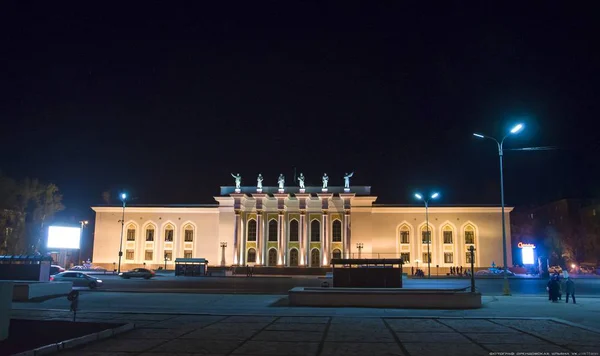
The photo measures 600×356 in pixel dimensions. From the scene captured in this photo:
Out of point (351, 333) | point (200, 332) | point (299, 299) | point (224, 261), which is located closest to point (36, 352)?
point (200, 332)

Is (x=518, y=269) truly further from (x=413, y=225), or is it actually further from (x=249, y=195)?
(x=249, y=195)

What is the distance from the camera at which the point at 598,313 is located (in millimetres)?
19031

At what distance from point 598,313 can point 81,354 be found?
18.1 meters

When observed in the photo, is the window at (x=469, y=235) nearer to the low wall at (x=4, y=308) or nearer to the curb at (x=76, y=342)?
the curb at (x=76, y=342)

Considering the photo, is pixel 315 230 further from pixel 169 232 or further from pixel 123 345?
pixel 123 345

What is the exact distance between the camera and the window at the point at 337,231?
2625 inches

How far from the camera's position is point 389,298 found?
21672 mm

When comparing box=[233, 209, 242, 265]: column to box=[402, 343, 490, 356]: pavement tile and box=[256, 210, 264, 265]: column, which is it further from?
box=[402, 343, 490, 356]: pavement tile

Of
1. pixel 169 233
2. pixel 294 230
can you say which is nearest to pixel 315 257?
pixel 294 230

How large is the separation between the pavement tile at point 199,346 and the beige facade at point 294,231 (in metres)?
52.6

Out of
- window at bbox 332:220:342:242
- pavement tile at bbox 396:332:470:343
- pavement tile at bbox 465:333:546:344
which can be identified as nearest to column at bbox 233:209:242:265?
window at bbox 332:220:342:242

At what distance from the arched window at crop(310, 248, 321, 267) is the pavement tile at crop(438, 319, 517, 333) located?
1973 inches

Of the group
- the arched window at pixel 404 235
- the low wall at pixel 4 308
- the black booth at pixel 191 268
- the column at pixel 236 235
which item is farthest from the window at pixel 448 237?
→ the low wall at pixel 4 308

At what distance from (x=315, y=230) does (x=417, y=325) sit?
52108mm
